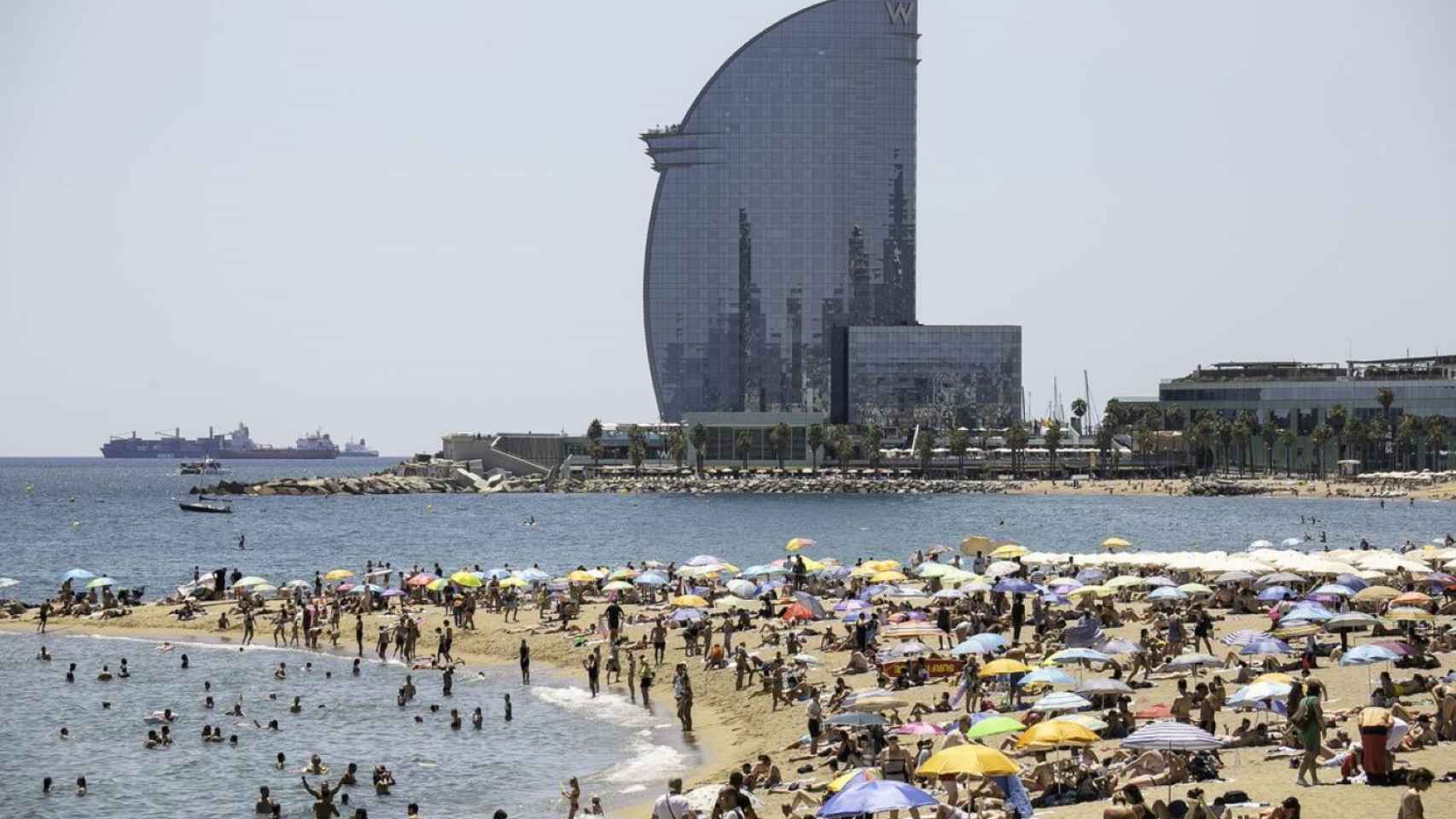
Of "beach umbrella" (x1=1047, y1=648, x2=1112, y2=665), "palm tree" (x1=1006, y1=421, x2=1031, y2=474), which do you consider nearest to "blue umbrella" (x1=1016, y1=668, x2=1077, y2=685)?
"beach umbrella" (x1=1047, y1=648, x2=1112, y2=665)

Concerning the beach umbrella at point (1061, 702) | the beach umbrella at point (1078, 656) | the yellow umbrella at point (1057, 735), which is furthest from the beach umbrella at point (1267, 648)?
the yellow umbrella at point (1057, 735)

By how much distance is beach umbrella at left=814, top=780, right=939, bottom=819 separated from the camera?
2128 cm

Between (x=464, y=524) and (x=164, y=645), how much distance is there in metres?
75.5

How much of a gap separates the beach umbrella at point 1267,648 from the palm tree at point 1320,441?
478 ft

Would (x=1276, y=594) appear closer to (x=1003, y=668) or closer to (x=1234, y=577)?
(x=1234, y=577)

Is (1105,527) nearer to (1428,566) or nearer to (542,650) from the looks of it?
(1428,566)

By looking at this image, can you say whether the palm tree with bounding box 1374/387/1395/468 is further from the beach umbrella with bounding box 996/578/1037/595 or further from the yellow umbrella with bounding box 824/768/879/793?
the yellow umbrella with bounding box 824/768/879/793

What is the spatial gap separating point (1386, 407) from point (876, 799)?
6613 inches

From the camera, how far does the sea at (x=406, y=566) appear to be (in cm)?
3238

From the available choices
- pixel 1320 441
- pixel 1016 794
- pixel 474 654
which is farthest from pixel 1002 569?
pixel 1320 441

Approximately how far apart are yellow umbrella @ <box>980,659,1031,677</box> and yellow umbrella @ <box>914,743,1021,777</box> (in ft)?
25.6

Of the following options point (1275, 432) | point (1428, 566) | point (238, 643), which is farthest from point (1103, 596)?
point (1275, 432)

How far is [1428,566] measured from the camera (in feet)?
170

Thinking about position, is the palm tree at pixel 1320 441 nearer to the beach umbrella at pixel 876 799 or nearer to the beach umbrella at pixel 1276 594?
the beach umbrella at pixel 1276 594
